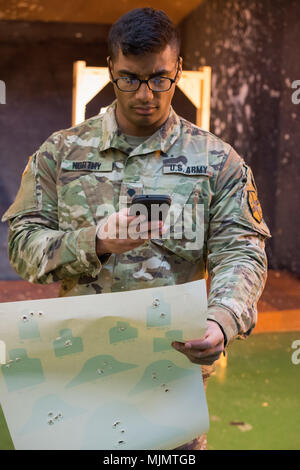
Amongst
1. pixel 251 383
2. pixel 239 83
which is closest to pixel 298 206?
pixel 239 83

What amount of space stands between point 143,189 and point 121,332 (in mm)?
314

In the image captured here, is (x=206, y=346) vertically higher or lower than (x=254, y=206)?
lower

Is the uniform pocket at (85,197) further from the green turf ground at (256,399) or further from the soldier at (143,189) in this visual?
the green turf ground at (256,399)

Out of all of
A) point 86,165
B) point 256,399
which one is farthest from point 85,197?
point 256,399

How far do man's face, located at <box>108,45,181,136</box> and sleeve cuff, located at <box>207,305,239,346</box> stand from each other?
1.21ft

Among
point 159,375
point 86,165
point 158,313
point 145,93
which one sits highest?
point 145,93

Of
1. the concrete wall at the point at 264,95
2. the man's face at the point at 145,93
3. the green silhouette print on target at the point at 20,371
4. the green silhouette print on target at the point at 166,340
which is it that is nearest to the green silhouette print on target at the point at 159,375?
the green silhouette print on target at the point at 166,340

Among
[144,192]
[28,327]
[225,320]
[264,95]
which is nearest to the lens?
[28,327]

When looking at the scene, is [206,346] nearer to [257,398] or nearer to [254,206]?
[254,206]

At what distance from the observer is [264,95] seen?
16.0 ft

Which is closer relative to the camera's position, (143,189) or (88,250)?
(88,250)

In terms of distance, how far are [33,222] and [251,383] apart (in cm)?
191

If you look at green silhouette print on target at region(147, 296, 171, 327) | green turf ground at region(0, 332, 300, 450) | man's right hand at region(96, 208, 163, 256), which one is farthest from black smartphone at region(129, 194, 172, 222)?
green turf ground at region(0, 332, 300, 450)

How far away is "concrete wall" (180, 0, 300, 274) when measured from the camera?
4.68 metres
